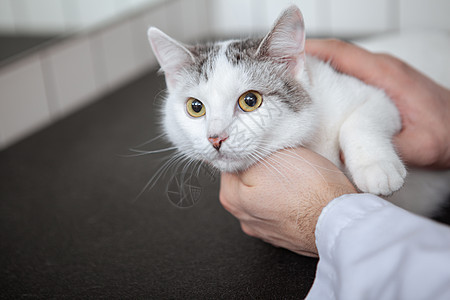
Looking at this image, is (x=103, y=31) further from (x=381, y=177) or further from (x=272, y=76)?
(x=381, y=177)

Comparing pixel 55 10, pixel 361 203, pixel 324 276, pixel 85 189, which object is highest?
pixel 55 10

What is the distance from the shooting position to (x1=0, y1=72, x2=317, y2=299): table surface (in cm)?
91

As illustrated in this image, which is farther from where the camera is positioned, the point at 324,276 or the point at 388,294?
the point at 324,276

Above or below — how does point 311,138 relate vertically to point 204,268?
above

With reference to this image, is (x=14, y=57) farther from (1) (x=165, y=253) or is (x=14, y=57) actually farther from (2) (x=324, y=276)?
(2) (x=324, y=276)

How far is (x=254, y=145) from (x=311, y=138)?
0.18 metres

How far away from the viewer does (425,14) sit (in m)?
2.53

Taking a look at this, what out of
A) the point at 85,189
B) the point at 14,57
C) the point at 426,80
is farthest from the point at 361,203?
the point at 14,57

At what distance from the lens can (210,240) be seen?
108 centimetres

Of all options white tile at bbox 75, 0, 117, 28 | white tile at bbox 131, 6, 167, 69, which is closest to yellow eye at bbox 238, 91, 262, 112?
white tile at bbox 75, 0, 117, 28

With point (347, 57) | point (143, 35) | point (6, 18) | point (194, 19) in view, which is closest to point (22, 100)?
point (6, 18)

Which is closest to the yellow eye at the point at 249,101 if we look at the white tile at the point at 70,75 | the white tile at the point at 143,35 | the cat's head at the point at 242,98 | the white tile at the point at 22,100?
the cat's head at the point at 242,98

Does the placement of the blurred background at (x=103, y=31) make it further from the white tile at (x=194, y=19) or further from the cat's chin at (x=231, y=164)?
the cat's chin at (x=231, y=164)

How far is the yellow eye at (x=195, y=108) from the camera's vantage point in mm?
1031
